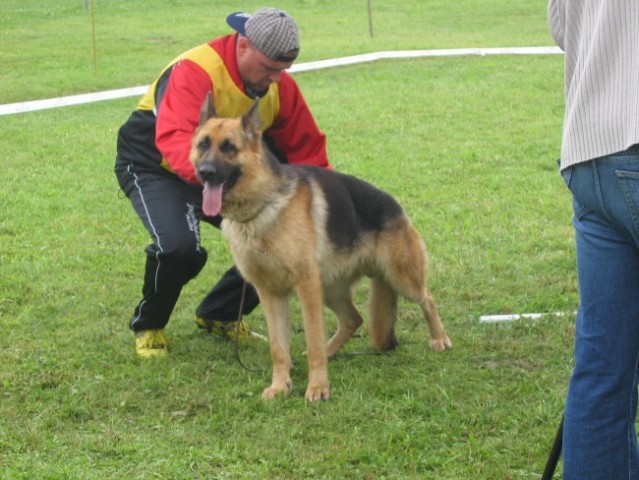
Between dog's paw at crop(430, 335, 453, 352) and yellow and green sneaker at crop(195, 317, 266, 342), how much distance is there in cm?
105

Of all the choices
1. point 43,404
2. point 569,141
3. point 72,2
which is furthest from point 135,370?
point 72,2

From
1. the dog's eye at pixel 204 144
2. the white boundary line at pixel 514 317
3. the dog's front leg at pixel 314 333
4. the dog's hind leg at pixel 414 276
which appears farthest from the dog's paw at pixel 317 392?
the white boundary line at pixel 514 317

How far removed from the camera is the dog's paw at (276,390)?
5.29 meters

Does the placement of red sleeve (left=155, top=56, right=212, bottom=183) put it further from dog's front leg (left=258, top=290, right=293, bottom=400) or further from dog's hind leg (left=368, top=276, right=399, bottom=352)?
dog's hind leg (left=368, top=276, right=399, bottom=352)

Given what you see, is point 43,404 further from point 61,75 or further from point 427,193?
point 61,75

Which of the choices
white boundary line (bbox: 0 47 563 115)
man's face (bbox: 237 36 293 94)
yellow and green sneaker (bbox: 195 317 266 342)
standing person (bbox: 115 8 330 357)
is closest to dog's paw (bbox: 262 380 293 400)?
standing person (bbox: 115 8 330 357)

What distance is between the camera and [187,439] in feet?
15.4

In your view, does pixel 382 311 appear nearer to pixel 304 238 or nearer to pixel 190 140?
pixel 304 238

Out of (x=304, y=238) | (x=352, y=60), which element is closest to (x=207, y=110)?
(x=304, y=238)

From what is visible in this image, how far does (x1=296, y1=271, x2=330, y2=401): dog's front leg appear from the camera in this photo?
17.4 feet

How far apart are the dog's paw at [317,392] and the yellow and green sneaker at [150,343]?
3.48 ft

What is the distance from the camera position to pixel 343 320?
6055mm

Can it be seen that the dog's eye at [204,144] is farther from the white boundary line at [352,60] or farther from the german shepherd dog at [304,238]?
the white boundary line at [352,60]

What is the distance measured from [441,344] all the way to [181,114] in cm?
199
